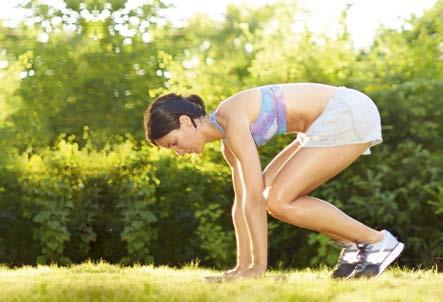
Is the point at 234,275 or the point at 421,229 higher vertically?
the point at 234,275

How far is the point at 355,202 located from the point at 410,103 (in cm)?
108

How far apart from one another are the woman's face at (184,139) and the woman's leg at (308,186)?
0.52 m

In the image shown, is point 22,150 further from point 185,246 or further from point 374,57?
point 374,57

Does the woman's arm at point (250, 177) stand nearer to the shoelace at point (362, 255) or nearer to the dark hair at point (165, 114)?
the dark hair at point (165, 114)

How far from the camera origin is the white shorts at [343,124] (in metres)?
5.04

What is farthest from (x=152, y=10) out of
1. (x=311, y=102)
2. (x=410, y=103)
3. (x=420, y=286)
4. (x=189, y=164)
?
(x=420, y=286)

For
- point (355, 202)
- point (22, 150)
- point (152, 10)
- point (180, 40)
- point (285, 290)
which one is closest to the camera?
point (285, 290)

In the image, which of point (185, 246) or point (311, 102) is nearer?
point (311, 102)

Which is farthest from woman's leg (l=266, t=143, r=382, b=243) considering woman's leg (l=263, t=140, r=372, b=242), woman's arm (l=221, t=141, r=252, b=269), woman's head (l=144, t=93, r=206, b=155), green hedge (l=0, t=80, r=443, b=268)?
green hedge (l=0, t=80, r=443, b=268)

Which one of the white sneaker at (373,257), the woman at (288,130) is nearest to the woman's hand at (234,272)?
the woman at (288,130)

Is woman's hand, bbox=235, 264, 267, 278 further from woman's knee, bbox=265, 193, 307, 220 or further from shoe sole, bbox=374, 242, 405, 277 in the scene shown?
shoe sole, bbox=374, 242, 405, 277

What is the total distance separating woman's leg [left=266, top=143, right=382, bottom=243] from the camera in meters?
5.00

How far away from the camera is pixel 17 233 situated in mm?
8352

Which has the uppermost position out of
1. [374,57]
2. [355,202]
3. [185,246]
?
[374,57]
